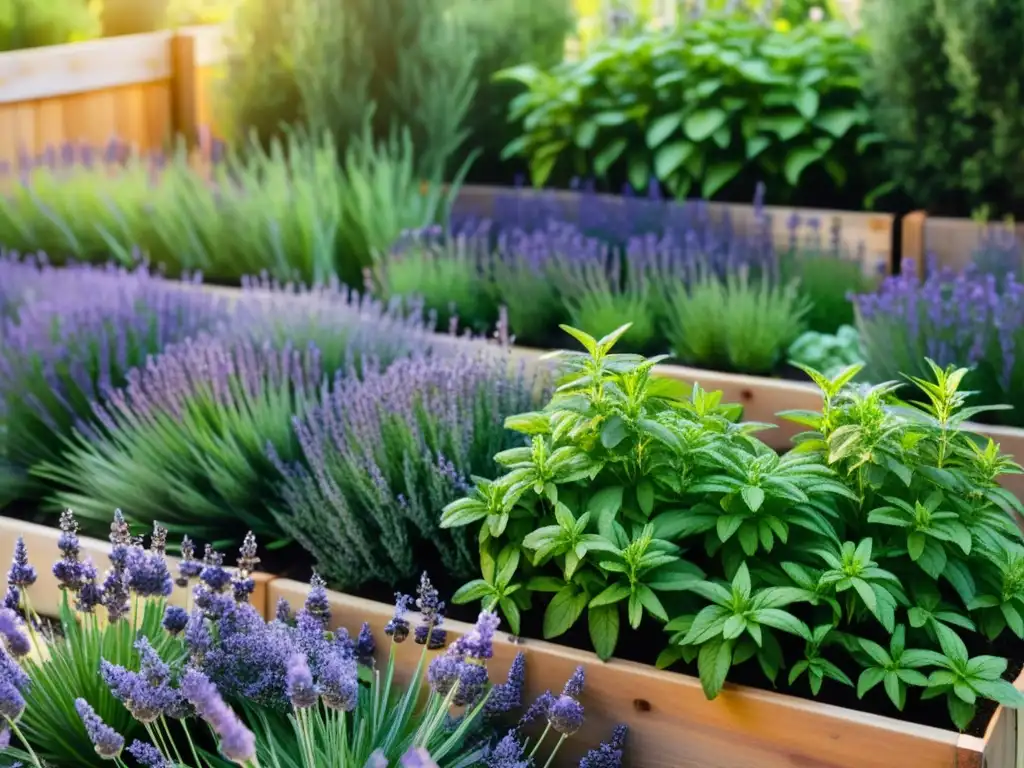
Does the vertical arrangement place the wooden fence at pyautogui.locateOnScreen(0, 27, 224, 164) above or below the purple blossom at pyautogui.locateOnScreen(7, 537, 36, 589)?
above

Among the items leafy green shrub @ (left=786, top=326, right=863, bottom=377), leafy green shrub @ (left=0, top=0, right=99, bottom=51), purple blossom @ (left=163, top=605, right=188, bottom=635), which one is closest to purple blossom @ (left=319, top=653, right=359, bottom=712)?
purple blossom @ (left=163, top=605, right=188, bottom=635)

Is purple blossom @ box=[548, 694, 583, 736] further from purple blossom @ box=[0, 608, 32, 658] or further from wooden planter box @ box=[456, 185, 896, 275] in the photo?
wooden planter box @ box=[456, 185, 896, 275]

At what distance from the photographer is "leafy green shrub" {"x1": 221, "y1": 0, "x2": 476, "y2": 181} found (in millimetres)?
5434

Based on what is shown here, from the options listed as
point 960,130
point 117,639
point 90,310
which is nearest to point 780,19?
point 960,130

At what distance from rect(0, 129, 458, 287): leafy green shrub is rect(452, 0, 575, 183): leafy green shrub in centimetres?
109

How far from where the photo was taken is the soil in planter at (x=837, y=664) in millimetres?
1946

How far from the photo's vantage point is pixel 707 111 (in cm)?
507

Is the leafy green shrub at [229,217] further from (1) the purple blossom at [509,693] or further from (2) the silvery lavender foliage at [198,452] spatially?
(1) the purple blossom at [509,693]

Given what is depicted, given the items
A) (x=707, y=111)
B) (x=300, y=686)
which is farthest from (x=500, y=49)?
(x=300, y=686)

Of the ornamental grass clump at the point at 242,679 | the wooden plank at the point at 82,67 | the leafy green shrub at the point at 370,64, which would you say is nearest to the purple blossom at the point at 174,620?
the ornamental grass clump at the point at 242,679

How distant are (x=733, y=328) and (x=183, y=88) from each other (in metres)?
3.99

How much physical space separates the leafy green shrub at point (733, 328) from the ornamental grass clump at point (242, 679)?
1.59 metres

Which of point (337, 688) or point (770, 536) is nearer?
point (337, 688)

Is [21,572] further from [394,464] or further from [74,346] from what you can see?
[74,346]
